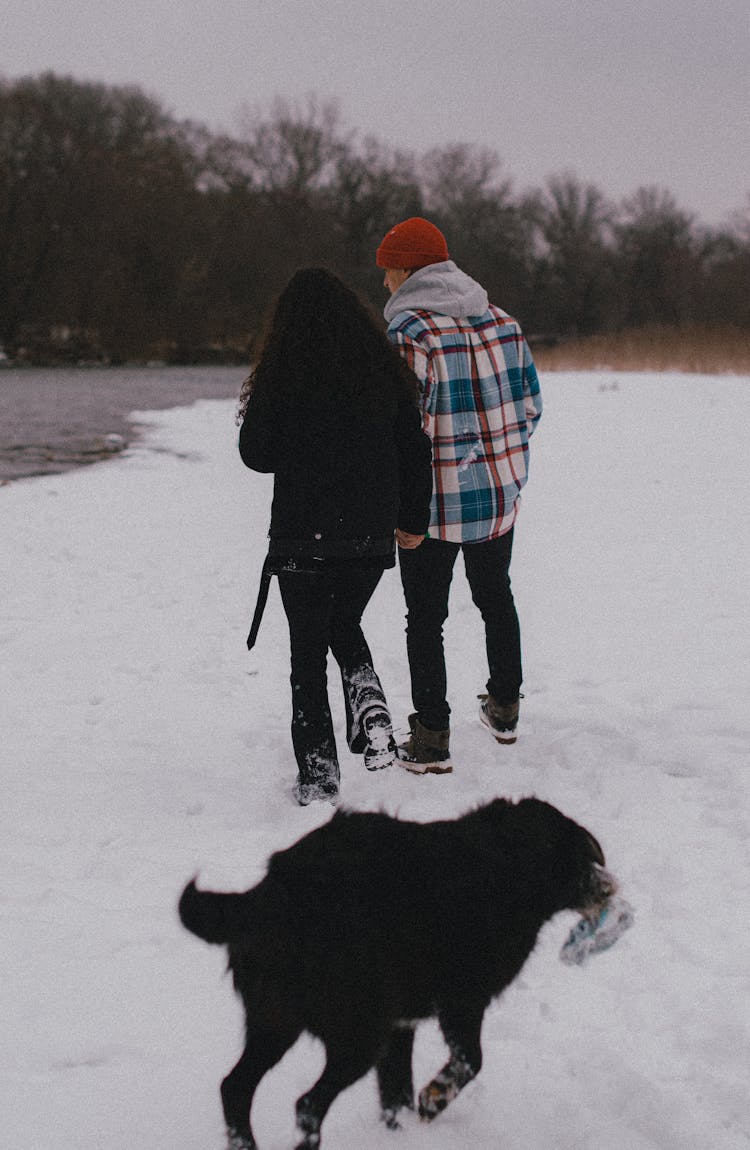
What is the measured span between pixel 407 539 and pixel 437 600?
33 cm

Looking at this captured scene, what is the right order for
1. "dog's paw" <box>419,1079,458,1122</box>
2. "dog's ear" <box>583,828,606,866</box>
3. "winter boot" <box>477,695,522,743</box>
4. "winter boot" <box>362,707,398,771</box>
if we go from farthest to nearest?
1. "winter boot" <box>477,695,522,743</box>
2. "winter boot" <box>362,707,398,771</box>
3. "dog's ear" <box>583,828,606,866</box>
4. "dog's paw" <box>419,1079,458,1122</box>

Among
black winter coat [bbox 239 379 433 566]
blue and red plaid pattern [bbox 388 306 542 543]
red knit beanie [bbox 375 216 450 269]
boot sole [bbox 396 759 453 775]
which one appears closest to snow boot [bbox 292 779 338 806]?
boot sole [bbox 396 759 453 775]

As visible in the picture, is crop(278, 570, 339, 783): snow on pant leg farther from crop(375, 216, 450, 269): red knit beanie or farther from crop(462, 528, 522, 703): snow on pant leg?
crop(375, 216, 450, 269): red knit beanie

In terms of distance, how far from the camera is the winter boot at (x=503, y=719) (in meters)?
3.63

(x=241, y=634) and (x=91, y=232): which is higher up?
(x=91, y=232)

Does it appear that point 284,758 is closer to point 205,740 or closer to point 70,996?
point 205,740

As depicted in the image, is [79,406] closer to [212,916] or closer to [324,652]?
[324,652]

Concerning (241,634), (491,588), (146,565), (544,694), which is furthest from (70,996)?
(146,565)

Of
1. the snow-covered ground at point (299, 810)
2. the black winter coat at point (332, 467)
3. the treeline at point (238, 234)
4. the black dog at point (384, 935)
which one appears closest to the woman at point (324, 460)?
the black winter coat at point (332, 467)

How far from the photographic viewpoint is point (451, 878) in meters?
1.77

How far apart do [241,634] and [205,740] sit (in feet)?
4.41

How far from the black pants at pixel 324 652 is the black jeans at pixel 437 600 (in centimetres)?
20

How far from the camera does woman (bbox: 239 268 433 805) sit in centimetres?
279

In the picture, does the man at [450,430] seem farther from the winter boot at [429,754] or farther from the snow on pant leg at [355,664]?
the snow on pant leg at [355,664]
